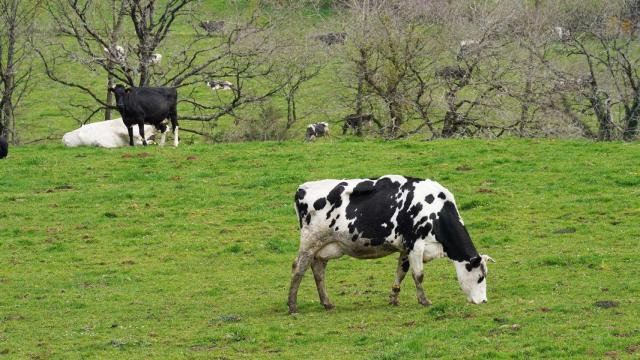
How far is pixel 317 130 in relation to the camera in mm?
42188

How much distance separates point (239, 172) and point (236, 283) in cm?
1016

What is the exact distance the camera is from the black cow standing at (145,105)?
32.1 meters

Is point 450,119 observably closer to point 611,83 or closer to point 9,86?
point 611,83

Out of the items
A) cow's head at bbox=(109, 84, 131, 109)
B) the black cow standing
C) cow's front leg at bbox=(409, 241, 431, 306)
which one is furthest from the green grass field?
cow's head at bbox=(109, 84, 131, 109)

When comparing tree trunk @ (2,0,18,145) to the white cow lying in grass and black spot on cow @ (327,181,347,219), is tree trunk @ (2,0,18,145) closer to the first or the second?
the white cow lying in grass

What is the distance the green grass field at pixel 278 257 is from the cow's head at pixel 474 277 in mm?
327

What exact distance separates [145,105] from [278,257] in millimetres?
12985

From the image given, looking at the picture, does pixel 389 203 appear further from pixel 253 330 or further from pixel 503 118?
pixel 503 118

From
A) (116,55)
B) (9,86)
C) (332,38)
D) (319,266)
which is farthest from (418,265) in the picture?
(332,38)

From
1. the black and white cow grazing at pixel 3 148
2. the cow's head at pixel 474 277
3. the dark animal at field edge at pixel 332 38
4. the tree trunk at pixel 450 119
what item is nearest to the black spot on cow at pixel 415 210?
the cow's head at pixel 474 277

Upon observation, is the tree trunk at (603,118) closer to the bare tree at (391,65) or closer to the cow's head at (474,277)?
the bare tree at (391,65)

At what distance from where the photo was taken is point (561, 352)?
12367 mm

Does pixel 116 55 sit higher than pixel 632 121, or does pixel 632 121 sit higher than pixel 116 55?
pixel 116 55

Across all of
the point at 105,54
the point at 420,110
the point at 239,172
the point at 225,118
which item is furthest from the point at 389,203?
the point at 225,118
